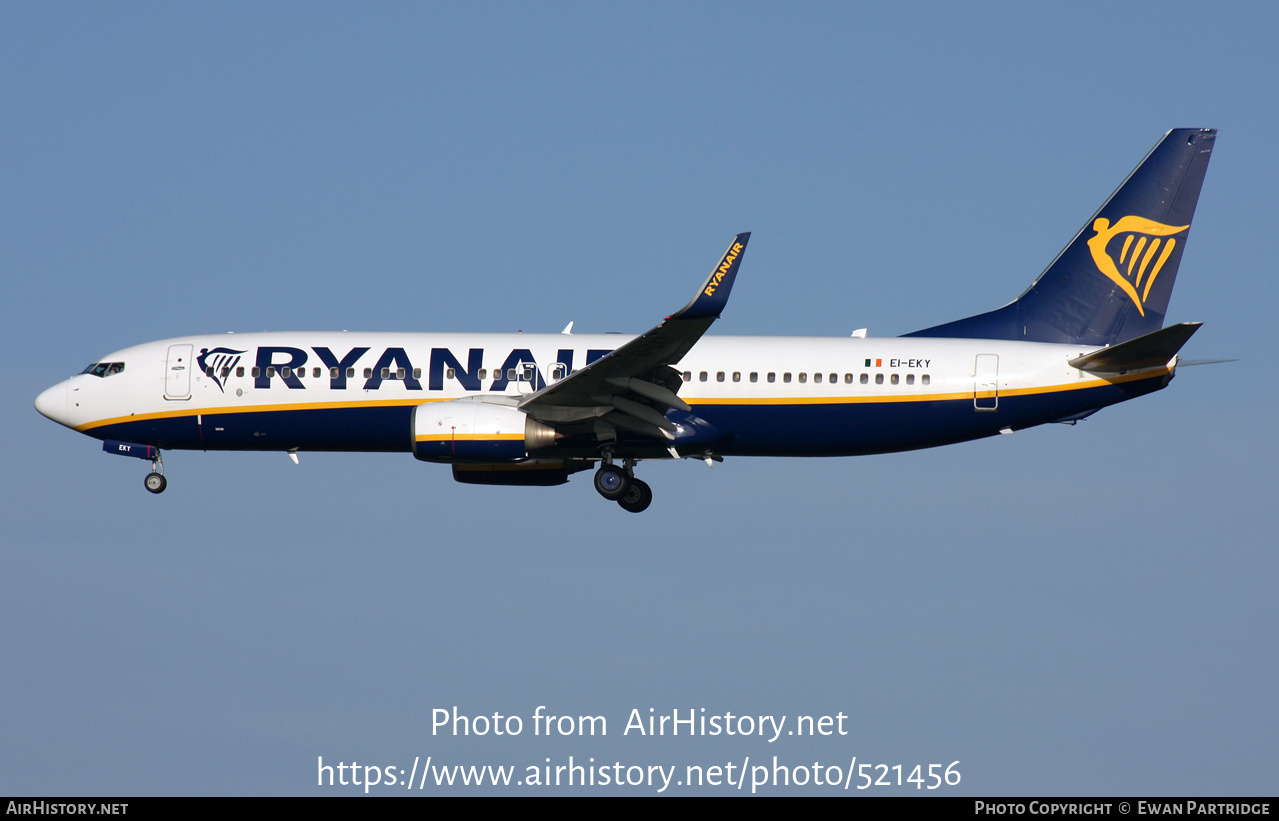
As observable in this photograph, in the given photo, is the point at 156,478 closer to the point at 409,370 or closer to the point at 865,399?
the point at 409,370

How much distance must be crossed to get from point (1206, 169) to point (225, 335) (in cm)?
2700

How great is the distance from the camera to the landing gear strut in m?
40.8

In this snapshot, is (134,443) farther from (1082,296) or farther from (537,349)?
(1082,296)

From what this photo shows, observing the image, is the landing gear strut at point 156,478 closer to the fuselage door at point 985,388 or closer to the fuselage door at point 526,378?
the fuselage door at point 526,378

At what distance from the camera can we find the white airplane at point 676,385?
37.6m

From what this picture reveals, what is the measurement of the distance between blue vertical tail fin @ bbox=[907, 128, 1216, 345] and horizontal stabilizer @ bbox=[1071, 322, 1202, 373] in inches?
92.1

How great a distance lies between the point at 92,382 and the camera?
41.1 meters

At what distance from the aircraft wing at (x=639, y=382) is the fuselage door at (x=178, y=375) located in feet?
31.2

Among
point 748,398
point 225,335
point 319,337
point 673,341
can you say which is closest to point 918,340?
point 748,398

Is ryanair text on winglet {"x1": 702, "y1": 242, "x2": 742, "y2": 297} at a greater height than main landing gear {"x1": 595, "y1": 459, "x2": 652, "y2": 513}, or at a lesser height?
greater

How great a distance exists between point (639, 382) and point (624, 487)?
3842 mm

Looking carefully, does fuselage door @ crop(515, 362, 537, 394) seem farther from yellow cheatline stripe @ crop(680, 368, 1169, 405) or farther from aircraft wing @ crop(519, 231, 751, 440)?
yellow cheatline stripe @ crop(680, 368, 1169, 405)

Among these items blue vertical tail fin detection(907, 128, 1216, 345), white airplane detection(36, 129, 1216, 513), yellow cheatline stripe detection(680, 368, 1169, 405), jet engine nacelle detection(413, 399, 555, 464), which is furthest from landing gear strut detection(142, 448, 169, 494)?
blue vertical tail fin detection(907, 128, 1216, 345)

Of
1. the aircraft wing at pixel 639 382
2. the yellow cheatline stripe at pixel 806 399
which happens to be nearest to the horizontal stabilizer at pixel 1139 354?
the yellow cheatline stripe at pixel 806 399
